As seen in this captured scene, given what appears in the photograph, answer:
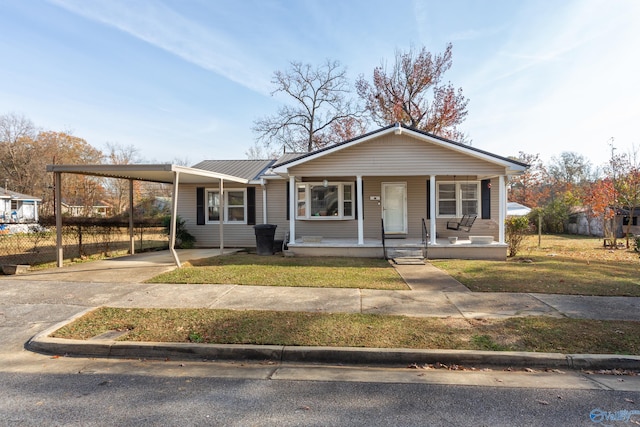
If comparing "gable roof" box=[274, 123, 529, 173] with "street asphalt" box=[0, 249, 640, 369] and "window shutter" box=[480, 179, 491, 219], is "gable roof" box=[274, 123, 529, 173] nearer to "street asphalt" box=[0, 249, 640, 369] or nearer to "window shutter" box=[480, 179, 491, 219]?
"window shutter" box=[480, 179, 491, 219]

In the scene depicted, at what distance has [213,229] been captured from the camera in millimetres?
14312

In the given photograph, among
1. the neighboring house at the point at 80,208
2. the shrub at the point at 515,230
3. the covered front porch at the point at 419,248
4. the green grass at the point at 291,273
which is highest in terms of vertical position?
the neighboring house at the point at 80,208

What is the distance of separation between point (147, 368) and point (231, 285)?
3421 millimetres

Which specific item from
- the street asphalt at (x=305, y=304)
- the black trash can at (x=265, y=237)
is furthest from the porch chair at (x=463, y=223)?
the black trash can at (x=265, y=237)

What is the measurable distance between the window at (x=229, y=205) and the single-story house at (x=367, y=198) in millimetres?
41

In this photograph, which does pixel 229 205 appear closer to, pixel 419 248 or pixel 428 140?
pixel 419 248

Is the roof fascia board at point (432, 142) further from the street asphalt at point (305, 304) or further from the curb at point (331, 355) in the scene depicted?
the curb at point (331, 355)

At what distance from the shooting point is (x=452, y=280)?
787 cm

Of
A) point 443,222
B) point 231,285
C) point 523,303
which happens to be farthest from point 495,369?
point 443,222

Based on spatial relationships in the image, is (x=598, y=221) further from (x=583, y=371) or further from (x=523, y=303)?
(x=583, y=371)

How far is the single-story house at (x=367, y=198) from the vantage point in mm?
11336

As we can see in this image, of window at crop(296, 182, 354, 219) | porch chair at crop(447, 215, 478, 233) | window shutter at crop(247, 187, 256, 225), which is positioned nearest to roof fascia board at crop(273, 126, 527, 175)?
porch chair at crop(447, 215, 478, 233)

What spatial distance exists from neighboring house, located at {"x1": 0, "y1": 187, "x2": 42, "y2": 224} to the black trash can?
2775cm

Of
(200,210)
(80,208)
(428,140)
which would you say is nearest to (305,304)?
(428,140)
